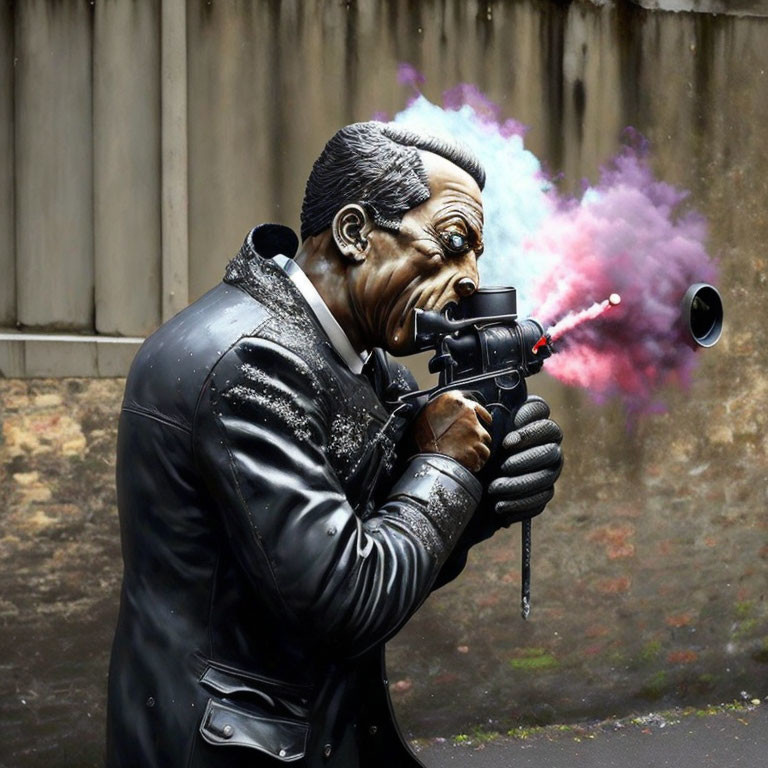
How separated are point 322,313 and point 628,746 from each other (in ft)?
14.5

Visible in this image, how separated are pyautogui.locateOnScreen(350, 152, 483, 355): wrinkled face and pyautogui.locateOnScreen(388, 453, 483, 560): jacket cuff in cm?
23

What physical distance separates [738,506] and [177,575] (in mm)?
4839

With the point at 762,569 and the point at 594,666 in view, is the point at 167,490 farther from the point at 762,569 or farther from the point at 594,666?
the point at 762,569

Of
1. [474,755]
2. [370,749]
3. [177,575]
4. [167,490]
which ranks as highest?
[167,490]

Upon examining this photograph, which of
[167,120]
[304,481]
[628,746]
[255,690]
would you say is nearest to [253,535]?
[304,481]

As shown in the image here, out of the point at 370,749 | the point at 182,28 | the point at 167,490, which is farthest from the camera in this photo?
the point at 182,28

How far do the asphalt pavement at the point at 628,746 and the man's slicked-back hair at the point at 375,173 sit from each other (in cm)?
→ 396

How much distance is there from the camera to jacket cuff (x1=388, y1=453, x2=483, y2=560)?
211cm

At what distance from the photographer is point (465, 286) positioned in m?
2.28

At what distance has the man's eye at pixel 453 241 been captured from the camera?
2.23 metres

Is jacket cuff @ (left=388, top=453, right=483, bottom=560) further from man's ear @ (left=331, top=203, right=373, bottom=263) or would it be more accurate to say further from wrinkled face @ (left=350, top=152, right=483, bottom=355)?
man's ear @ (left=331, top=203, right=373, bottom=263)

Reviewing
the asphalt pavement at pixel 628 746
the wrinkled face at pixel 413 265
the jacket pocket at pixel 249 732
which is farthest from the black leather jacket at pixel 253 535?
the asphalt pavement at pixel 628 746

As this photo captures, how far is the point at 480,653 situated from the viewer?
19.3 feet

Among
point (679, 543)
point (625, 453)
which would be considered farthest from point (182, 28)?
point (679, 543)
